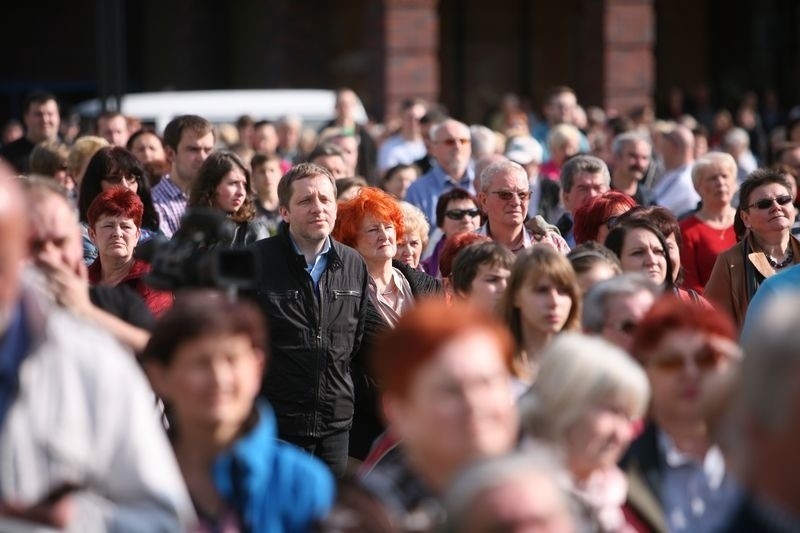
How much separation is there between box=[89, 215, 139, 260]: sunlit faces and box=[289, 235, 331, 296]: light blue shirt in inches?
30.6

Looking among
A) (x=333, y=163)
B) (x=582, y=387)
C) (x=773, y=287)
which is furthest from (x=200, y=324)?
(x=333, y=163)

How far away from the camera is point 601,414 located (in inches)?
186

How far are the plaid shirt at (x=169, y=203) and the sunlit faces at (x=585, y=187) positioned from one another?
2414 mm

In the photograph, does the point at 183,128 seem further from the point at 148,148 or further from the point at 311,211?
the point at 311,211

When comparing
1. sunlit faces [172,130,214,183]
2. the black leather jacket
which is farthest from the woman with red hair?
sunlit faces [172,130,214,183]

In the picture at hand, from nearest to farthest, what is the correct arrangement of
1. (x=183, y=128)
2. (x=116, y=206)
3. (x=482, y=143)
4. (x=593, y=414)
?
(x=593, y=414)
(x=116, y=206)
(x=183, y=128)
(x=482, y=143)

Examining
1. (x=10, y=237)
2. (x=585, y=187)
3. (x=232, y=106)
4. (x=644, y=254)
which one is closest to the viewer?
(x=10, y=237)

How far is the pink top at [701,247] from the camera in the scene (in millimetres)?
10781

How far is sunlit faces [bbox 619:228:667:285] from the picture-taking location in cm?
794

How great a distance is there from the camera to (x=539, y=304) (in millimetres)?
6352

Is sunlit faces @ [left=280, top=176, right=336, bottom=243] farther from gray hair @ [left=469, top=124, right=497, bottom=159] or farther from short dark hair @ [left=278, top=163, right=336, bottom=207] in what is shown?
gray hair @ [left=469, top=124, right=497, bottom=159]

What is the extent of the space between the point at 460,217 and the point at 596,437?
5872 millimetres

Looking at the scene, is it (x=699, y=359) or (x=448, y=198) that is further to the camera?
(x=448, y=198)

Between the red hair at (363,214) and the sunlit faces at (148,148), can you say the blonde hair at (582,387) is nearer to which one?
the red hair at (363,214)
